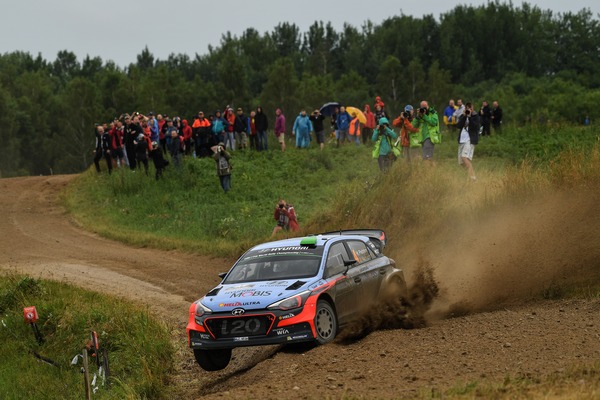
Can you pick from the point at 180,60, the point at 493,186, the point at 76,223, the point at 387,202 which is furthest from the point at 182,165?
the point at 180,60

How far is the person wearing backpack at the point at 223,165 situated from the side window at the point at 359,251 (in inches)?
593

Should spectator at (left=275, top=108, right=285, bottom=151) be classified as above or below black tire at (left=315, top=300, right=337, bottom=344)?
above

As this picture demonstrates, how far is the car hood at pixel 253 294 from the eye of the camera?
12.1m

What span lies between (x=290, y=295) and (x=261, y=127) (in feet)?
74.0

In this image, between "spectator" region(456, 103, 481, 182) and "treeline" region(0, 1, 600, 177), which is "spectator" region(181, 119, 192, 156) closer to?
"spectator" region(456, 103, 481, 182)

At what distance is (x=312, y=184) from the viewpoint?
31.8 meters

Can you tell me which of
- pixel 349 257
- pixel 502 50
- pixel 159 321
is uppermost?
pixel 502 50

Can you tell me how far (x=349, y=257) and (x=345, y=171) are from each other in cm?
1855

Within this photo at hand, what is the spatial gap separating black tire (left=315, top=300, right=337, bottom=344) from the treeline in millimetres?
35637

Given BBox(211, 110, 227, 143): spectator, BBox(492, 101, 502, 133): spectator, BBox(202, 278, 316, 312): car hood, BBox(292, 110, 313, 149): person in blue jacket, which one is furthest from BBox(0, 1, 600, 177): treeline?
BBox(202, 278, 316, 312): car hood

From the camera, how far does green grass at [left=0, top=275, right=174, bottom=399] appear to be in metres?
14.3

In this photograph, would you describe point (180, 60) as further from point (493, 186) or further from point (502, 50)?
point (493, 186)

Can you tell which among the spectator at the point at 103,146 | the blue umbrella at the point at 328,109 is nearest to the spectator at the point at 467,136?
the spectator at the point at 103,146

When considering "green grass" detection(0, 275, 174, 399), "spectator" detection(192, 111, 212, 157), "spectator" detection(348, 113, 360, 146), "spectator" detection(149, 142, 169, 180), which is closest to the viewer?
"green grass" detection(0, 275, 174, 399)
